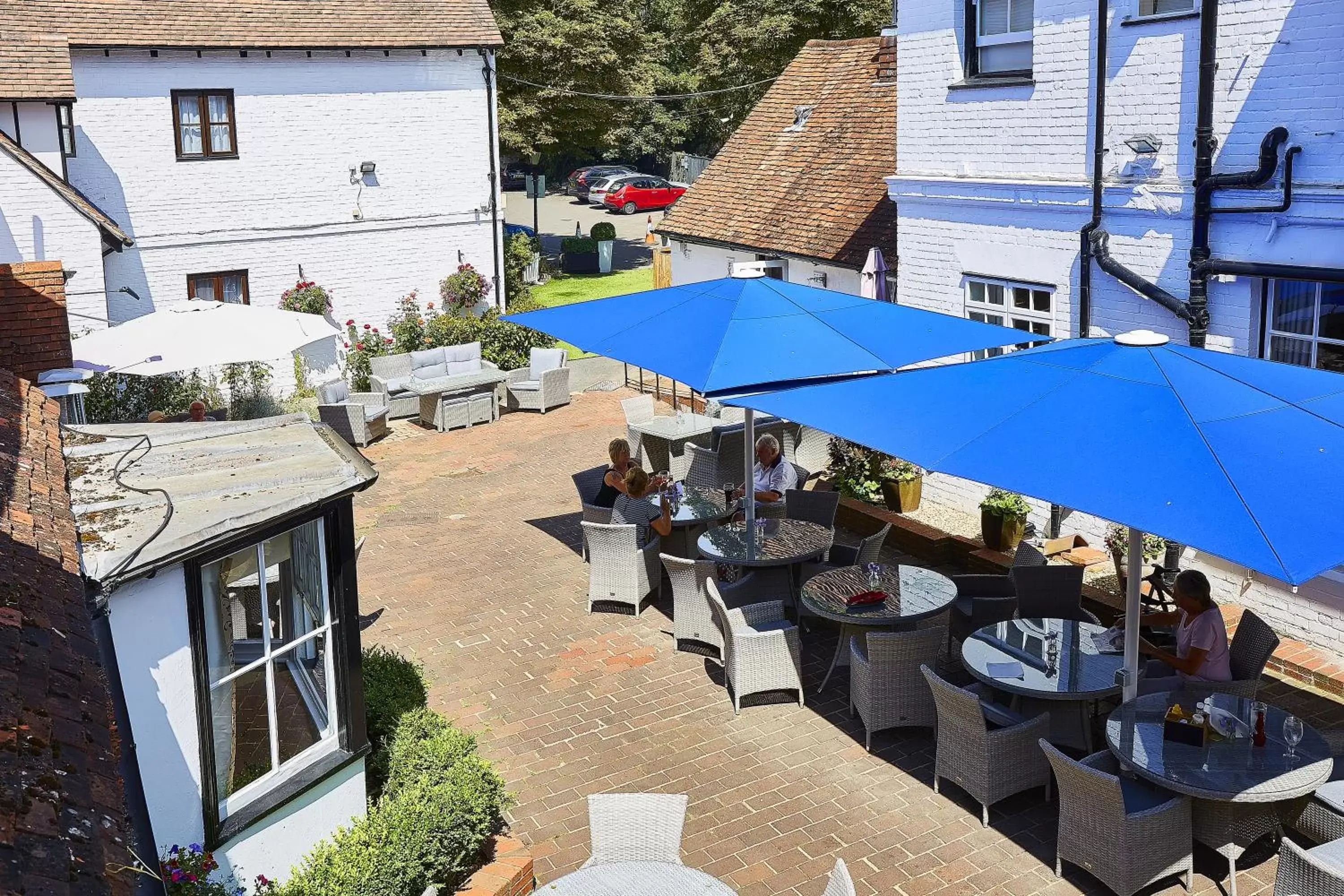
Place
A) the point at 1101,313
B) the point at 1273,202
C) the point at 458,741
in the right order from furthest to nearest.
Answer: the point at 1101,313 → the point at 1273,202 → the point at 458,741

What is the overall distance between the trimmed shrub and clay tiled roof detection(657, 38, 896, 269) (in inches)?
403

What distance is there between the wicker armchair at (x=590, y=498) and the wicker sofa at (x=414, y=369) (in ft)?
21.9

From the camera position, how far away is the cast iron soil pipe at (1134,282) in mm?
11453

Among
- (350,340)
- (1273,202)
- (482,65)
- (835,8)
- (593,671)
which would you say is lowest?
(593,671)

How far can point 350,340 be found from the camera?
2386 cm

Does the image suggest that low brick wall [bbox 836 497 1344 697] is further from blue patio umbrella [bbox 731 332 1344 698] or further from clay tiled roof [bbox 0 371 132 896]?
clay tiled roof [bbox 0 371 132 896]

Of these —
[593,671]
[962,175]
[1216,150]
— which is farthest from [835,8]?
[593,671]

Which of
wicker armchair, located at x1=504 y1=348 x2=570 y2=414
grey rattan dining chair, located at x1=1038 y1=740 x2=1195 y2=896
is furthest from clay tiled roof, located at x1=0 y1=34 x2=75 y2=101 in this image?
grey rattan dining chair, located at x1=1038 y1=740 x2=1195 y2=896

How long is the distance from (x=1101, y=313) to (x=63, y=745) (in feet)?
36.5

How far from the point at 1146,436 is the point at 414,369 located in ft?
53.7

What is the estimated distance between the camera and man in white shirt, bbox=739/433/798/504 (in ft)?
42.3

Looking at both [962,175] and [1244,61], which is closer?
[1244,61]

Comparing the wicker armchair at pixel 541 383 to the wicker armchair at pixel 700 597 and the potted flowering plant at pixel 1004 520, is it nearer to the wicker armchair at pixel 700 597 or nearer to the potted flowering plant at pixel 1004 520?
the potted flowering plant at pixel 1004 520

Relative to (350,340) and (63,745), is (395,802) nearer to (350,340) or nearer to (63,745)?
(63,745)
